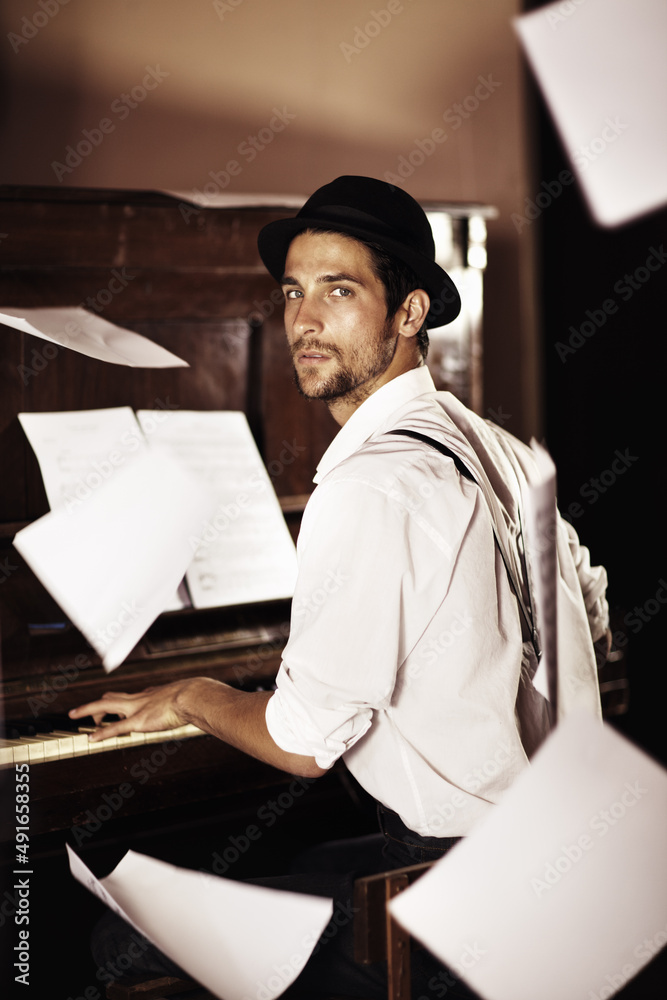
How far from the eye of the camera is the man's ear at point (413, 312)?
1609 millimetres

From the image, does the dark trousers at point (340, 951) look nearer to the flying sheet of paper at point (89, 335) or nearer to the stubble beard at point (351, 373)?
the stubble beard at point (351, 373)

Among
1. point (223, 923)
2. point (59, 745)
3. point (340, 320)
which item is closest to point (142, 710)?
point (59, 745)

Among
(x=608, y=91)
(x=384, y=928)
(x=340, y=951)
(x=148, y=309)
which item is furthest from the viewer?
(x=608, y=91)

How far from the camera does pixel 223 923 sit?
1.43 metres

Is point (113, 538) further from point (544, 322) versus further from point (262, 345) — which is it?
point (544, 322)

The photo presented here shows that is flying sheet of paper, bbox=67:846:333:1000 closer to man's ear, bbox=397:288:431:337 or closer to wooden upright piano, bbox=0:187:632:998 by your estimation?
wooden upright piano, bbox=0:187:632:998

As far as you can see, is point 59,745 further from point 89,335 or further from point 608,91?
point 608,91

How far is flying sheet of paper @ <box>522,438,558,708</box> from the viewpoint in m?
1.29

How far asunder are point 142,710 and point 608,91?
2709 millimetres

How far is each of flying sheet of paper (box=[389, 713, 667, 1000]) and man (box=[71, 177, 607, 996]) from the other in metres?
0.09

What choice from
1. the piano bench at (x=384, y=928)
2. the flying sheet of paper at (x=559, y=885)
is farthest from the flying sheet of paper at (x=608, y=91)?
the piano bench at (x=384, y=928)

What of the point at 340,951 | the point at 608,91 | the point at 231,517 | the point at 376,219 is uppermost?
the point at 608,91

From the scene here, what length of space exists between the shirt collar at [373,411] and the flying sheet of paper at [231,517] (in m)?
0.57

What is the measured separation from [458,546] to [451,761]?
0.32 metres
